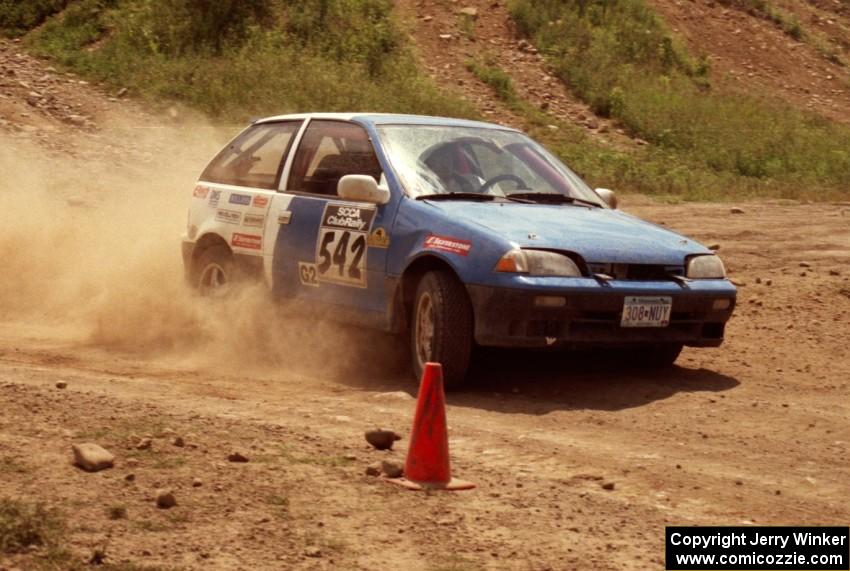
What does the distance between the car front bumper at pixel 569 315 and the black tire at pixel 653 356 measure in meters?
0.75

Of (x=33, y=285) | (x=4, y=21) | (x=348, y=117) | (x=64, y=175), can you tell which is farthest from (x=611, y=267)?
(x=4, y=21)

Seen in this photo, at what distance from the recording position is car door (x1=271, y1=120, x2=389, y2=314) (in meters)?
8.50

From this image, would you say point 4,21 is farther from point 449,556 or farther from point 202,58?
point 449,556

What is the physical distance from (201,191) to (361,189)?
2053 mm

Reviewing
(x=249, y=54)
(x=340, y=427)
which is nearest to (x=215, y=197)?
(x=340, y=427)

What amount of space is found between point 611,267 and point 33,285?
219 inches

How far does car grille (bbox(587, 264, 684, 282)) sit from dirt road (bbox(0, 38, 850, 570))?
2.11 ft

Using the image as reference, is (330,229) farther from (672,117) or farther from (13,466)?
(672,117)

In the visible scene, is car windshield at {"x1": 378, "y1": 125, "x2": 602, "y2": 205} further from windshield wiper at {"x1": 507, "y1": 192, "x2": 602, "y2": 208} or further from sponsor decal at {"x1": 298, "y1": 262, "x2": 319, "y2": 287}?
sponsor decal at {"x1": 298, "y1": 262, "x2": 319, "y2": 287}

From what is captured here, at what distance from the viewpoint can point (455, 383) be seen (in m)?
7.96

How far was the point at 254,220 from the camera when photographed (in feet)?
30.8

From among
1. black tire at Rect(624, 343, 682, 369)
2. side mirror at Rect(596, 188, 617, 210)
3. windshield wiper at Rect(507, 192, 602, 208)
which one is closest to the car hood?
windshield wiper at Rect(507, 192, 602, 208)

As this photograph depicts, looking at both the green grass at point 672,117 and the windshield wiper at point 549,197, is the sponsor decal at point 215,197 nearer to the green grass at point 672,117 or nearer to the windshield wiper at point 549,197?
the windshield wiper at point 549,197

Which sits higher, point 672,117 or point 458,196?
point 672,117
